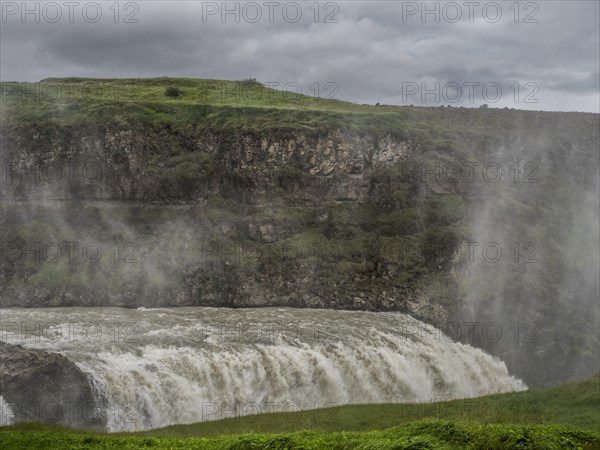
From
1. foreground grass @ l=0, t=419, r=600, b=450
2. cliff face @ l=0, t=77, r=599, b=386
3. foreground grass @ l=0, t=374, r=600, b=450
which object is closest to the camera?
foreground grass @ l=0, t=419, r=600, b=450

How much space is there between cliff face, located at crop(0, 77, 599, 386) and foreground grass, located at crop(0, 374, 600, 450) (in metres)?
19.4

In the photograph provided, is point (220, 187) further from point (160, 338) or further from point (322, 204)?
point (160, 338)

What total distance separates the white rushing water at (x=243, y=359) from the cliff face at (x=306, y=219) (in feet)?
13.4

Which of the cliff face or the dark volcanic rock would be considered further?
the cliff face

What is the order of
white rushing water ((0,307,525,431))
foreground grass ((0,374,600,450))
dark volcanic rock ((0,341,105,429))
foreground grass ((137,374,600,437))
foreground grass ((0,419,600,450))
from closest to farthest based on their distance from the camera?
foreground grass ((0,419,600,450))
foreground grass ((0,374,600,450))
foreground grass ((137,374,600,437))
dark volcanic rock ((0,341,105,429))
white rushing water ((0,307,525,431))

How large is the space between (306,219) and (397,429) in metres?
48.2

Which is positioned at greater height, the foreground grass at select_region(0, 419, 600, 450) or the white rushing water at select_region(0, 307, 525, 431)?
the foreground grass at select_region(0, 419, 600, 450)

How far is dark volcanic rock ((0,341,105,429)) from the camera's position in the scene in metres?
36.0

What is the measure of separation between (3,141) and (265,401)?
46.6 meters

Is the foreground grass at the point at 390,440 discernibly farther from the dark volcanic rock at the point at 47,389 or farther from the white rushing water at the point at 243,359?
the white rushing water at the point at 243,359

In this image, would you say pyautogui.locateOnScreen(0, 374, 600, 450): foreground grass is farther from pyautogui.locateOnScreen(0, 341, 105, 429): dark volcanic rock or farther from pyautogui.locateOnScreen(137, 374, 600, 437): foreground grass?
pyautogui.locateOnScreen(0, 341, 105, 429): dark volcanic rock

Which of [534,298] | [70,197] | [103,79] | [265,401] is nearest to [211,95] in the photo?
[103,79]

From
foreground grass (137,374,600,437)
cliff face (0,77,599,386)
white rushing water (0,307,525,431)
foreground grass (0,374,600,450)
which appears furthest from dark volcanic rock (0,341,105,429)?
cliff face (0,77,599,386)

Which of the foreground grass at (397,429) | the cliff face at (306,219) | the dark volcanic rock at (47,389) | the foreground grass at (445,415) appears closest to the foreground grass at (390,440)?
the foreground grass at (397,429)
